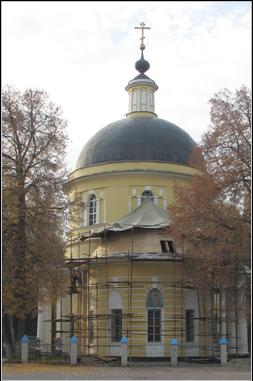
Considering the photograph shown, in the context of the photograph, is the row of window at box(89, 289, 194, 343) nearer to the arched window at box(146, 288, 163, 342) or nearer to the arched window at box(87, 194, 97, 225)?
the arched window at box(146, 288, 163, 342)

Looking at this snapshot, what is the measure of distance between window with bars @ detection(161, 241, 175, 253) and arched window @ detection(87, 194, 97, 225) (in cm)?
682

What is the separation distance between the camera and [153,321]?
30.3 metres

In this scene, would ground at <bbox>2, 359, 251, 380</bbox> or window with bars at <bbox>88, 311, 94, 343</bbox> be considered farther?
window with bars at <bbox>88, 311, 94, 343</bbox>

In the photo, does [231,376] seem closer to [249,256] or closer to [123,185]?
[249,256]

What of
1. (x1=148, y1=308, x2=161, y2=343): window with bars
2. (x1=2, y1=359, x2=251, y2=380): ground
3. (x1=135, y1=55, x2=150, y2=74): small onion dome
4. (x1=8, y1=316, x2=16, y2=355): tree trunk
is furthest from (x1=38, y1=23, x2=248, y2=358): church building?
(x1=135, y1=55, x2=150, y2=74): small onion dome

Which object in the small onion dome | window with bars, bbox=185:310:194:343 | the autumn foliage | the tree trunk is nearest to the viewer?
the autumn foliage

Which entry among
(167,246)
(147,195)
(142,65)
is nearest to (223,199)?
(167,246)

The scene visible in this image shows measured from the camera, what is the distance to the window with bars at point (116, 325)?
30.6 meters

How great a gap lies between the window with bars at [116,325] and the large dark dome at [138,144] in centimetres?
961

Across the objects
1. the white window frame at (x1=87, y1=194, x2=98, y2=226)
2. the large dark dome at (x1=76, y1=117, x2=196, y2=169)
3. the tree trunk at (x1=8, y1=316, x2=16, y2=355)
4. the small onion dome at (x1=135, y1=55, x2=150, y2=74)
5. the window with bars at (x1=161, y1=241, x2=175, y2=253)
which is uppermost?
the small onion dome at (x1=135, y1=55, x2=150, y2=74)

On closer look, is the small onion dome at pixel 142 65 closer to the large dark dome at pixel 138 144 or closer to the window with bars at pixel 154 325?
the large dark dome at pixel 138 144

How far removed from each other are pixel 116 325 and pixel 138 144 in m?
11.2

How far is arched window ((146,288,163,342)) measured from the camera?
30188 millimetres

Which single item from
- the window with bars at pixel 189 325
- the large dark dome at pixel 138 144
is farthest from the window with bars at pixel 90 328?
the large dark dome at pixel 138 144
